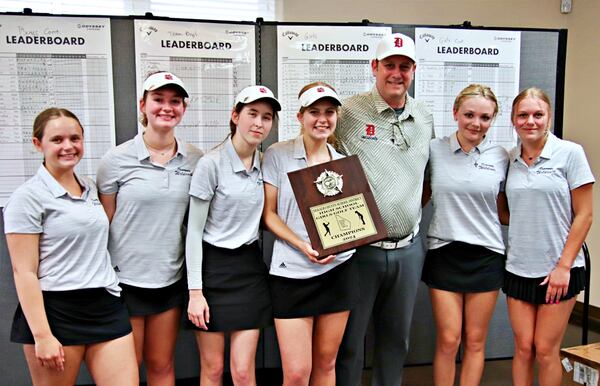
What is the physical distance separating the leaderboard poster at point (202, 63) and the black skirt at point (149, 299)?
987 mm

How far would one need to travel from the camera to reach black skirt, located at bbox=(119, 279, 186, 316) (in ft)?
6.22

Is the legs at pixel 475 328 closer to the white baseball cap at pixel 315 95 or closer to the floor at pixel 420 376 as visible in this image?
the floor at pixel 420 376

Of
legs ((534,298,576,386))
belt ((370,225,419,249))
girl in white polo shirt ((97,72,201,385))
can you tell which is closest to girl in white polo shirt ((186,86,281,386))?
girl in white polo shirt ((97,72,201,385))

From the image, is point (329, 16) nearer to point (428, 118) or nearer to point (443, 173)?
point (428, 118)

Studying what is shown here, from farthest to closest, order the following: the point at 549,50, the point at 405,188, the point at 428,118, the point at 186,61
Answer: the point at 549,50 < the point at 186,61 < the point at 428,118 < the point at 405,188

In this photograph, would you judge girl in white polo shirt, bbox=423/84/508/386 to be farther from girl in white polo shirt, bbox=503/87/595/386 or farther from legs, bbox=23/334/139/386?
legs, bbox=23/334/139/386

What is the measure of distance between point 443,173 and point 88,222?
1505 mm

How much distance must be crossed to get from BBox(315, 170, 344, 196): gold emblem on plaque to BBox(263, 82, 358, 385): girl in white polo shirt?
0.09m

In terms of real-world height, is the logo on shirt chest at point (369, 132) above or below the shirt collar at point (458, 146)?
above

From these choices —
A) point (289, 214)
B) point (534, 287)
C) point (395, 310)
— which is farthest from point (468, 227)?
point (289, 214)

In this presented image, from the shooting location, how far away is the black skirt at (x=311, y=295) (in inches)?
75.8

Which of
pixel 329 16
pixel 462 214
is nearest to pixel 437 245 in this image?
pixel 462 214

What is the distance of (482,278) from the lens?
2.21 m

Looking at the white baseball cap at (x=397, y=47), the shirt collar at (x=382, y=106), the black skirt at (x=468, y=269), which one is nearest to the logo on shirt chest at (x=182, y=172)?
the shirt collar at (x=382, y=106)
